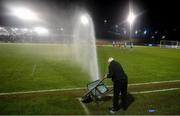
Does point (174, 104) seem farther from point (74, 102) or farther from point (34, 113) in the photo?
point (34, 113)

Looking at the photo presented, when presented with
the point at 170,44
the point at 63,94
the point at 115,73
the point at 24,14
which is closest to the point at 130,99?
the point at 115,73

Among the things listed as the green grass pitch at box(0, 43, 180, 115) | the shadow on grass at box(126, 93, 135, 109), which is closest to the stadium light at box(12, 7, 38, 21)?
the green grass pitch at box(0, 43, 180, 115)

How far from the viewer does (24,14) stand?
83.2 meters

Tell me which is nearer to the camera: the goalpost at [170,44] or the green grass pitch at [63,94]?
the green grass pitch at [63,94]

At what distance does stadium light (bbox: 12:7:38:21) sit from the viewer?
253ft

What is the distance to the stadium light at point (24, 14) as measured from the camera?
77.2 metres

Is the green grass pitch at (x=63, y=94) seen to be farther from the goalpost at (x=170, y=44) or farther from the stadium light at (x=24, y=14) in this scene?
the stadium light at (x=24, y=14)

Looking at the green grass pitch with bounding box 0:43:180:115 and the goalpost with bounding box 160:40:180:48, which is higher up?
the goalpost with bounding box 160:40:180:48

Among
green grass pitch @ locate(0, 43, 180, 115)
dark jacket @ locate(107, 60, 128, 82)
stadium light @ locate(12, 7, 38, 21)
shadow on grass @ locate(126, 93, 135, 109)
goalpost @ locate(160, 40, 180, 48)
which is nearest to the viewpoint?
dark jacket @ locate(107, 60, 128, 82)

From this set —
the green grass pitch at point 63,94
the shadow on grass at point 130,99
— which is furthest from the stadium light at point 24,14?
the shadow on grass at point 130,99

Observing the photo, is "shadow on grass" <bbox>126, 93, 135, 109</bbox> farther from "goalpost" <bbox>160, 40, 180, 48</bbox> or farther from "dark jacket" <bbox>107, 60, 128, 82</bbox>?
"goalpost" <bbox>160, 40, 180, 48</bbox>

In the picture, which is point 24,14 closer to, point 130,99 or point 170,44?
point 170,44

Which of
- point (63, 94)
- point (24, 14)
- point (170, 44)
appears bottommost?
point (63, 94)

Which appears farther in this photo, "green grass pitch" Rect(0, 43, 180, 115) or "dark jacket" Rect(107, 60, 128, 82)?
"green grass pitch" Rect(0, 43, 180, 115)
